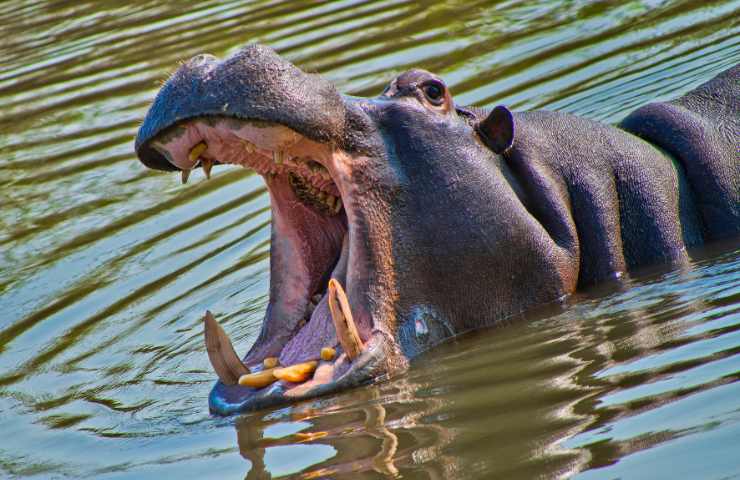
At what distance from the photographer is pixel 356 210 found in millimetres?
5086

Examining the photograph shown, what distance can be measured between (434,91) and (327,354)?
1.22 m

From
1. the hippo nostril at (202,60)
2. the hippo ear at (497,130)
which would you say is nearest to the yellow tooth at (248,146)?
the hippo nostril at (202,60)

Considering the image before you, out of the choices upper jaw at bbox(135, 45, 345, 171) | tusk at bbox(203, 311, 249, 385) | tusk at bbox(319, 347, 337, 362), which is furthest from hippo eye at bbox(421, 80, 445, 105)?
tusk at bbox(203, 311, 249, 385)

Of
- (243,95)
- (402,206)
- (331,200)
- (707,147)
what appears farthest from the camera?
(707,147)

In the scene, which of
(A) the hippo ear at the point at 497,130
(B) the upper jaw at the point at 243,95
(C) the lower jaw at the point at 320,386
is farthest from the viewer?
(A) the hippo ear at the point at 497,130

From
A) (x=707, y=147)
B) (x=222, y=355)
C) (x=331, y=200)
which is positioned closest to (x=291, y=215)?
(x=331, y=200)

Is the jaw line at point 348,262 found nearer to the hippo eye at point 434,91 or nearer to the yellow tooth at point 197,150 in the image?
the yellow tooth at point 197,150

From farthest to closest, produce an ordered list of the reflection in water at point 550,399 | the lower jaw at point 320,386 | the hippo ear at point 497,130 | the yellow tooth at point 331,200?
the hippo ear at point 497,130 < the yellow tooth at point 331,200 < the lower jaw at point 320,386 < the reflection in water at point 550,399

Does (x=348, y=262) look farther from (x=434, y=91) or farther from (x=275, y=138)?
(x=434, y=91)

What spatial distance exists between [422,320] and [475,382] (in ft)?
1.97

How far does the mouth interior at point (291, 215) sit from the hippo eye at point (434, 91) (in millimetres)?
556

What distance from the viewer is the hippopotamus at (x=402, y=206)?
484cm

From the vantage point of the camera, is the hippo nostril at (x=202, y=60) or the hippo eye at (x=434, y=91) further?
the hippo eye at (x=434, y=91)

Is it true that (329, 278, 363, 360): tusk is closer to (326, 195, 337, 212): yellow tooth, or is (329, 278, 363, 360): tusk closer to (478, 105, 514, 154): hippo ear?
(326, 195, 337, 212): yellow tooth
